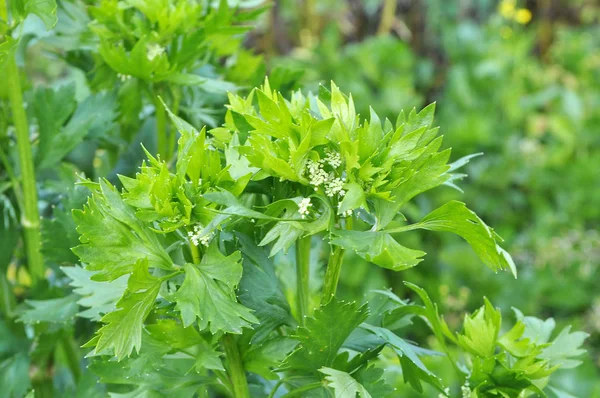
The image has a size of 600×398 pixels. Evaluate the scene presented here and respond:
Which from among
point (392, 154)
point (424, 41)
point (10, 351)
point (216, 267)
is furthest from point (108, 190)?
point (424, 41)

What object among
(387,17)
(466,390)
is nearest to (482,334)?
(466,390)

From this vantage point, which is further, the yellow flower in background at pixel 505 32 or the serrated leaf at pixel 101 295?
the yellow flower in background at pixel 505 32

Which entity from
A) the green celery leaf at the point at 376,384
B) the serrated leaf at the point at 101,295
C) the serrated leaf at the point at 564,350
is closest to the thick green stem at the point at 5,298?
the serrated leaf at the point at 101,295

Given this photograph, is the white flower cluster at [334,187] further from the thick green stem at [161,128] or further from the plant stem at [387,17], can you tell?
the plant stem at [387,17]

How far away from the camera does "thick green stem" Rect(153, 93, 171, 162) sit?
0.69 m

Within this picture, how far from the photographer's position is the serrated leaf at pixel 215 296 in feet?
1.56

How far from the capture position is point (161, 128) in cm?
71

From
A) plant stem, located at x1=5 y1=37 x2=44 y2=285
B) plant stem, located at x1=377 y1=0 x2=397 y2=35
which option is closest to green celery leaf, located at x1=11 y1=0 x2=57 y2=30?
plant stem, located at x1=5 y1=37 x2=44 y2=285

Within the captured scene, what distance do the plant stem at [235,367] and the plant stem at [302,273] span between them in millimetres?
58

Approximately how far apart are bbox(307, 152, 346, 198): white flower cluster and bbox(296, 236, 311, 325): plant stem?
0.21 ft

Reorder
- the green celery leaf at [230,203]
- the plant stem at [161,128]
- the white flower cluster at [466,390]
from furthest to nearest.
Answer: the plant stem at [161,128] → the white flower cluster at [466,390] → the green celery leaf at [230,203]

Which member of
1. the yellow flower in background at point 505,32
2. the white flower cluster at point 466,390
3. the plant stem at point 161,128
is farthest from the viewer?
the yellow flower in background at point 505,32

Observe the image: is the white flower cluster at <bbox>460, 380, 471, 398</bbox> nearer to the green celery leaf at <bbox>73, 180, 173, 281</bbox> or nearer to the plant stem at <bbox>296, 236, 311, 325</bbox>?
the plant stem at <bbox>296, 236, 311, 325</bbox>

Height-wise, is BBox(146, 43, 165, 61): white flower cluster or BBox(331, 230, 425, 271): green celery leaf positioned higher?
BBox(146, 43, 165, 61): white flower cluster
